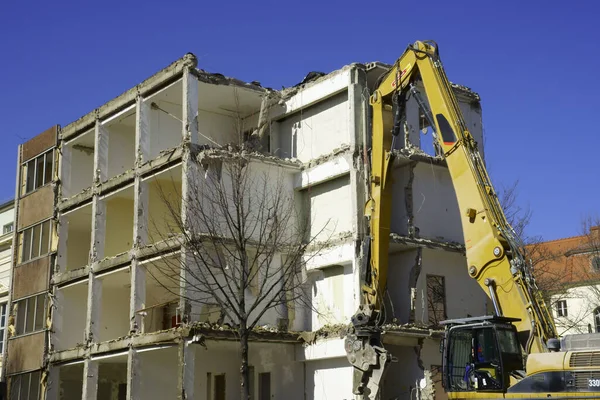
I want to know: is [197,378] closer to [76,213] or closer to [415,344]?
[415,344]

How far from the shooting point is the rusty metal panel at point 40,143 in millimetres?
39062

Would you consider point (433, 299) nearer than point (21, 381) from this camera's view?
Yes

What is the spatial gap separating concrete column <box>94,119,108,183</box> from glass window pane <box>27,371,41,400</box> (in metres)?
8.93

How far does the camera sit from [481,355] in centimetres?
1681

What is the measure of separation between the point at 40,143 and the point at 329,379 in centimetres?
1951

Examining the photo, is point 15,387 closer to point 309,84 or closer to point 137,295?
point 137,295

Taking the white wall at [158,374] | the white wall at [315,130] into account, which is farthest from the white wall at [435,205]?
the white wall at [158,374]

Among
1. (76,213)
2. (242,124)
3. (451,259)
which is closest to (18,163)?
(76,213)

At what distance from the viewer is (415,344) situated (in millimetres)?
28406

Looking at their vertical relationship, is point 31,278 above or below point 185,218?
below

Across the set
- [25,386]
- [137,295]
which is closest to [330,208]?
[137,295]

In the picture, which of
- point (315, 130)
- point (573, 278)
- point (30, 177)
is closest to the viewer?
point (315, 130)

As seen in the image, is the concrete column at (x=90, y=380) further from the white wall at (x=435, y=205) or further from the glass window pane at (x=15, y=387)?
the white wall at (x=435, y=205)

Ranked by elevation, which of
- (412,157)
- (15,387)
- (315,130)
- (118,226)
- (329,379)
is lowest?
(329,379)
